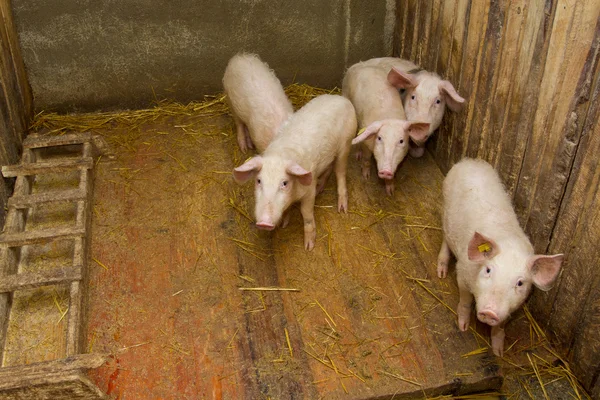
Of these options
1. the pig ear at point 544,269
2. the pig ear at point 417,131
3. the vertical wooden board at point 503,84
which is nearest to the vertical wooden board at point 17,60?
the pig ear at point 417,131

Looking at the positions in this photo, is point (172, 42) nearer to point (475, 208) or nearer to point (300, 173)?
point (300, 173)

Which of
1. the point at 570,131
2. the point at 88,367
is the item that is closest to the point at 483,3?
the point at 570,131

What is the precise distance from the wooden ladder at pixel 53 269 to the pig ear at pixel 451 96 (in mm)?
2987

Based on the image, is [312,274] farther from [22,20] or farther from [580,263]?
[22,20]

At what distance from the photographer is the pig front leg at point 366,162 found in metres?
5.16

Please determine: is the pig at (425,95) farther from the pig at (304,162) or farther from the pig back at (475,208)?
the pig back at (475,208)

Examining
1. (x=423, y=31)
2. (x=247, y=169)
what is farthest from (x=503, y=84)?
(x=247, y=169)

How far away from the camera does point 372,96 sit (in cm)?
518

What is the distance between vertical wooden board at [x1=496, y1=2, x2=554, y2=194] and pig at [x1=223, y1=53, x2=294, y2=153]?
1835 mm

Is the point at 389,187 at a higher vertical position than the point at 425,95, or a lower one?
lower

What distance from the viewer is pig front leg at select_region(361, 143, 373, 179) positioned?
16.9 ft

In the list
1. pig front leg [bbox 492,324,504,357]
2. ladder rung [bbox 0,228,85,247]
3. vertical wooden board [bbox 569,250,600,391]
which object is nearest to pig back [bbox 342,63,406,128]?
pig front leg [bbox 492,324,504,357]

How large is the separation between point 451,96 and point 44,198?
3300 millimetres

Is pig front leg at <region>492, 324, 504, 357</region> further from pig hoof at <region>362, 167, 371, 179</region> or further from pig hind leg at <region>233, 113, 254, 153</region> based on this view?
pig hind leg at <region>233, 113, 254, 153</region>
